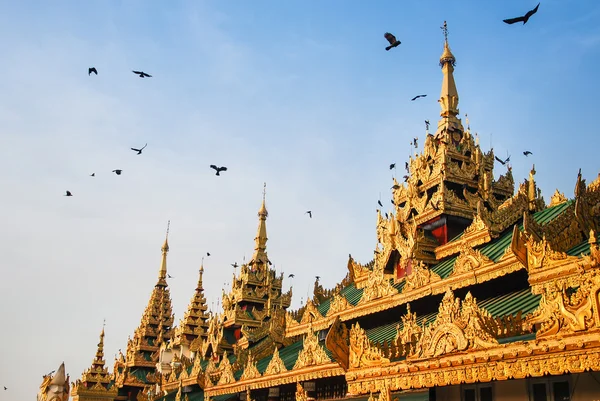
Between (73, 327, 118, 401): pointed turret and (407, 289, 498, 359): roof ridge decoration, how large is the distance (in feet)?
132

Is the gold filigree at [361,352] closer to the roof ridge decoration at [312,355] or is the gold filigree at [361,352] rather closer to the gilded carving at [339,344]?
the gilded carving at [339,344]

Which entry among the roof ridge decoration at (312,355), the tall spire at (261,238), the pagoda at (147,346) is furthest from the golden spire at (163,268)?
the roof ridge decoration at (312,355)

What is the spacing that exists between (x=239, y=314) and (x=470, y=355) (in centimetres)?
2930

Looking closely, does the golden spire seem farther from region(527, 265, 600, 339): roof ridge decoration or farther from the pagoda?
region(527, 265, 600, 339): roof ridge decoration

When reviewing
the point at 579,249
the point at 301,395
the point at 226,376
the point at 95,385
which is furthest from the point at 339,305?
the point at 95,385

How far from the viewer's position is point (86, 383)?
46.3 m

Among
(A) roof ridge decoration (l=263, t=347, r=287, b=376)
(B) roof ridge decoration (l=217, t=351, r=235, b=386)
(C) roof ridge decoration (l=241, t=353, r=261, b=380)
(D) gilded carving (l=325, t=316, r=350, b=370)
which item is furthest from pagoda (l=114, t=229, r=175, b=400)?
(D) gilded carving (l=325, t=316, r=350, b=370)

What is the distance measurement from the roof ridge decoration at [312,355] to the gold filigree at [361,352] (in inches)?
194

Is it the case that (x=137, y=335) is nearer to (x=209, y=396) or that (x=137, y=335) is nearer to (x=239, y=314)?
(x=239, y=314)

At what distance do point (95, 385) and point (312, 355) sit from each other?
33.8 meters

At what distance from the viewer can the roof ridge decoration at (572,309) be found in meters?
7.68

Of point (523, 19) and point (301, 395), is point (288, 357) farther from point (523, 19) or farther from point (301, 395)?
point (523, 19)

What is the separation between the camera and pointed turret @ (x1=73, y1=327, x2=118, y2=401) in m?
45.4

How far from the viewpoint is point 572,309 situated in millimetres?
7887
